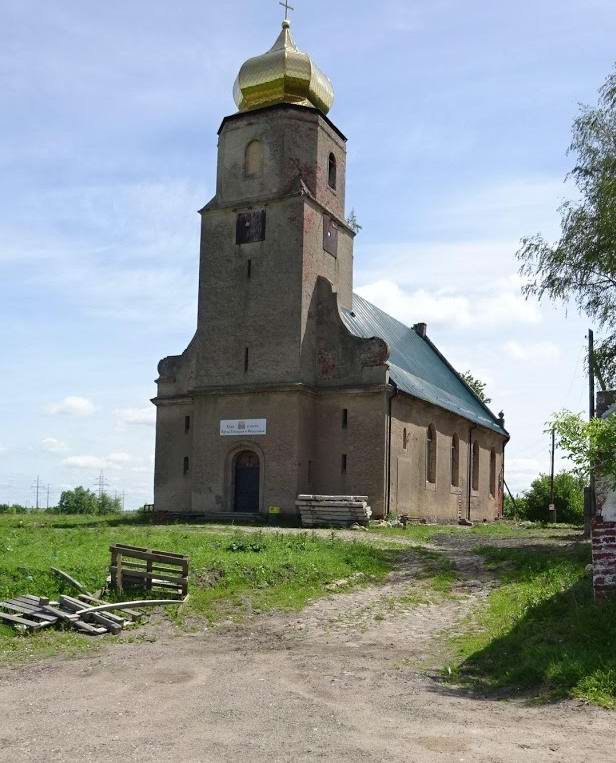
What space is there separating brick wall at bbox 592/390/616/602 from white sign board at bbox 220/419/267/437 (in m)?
21.4

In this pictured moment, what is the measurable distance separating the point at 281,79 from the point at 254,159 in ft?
11.5

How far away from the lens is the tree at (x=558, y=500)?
5106 centimetres

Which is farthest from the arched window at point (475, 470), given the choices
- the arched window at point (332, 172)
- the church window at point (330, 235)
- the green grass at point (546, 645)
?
the green grass at point (546, 645)

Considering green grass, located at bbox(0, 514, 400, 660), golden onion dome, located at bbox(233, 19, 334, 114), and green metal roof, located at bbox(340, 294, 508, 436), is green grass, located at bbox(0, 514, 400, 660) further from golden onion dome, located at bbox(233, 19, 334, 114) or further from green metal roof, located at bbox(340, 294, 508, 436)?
golden onion dome, located at bbox(233, 19, 334, 114)

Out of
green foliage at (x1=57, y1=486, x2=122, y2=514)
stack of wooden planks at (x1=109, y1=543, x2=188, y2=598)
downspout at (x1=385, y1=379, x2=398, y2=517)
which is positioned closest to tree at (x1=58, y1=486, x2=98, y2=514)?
green foliage at (x1=57, y1=486, x2=122, y2=514)

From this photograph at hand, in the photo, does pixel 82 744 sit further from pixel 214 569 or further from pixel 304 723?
pixel 214 569

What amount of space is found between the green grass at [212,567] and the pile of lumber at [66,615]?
25cm

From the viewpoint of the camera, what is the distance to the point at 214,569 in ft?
56.2

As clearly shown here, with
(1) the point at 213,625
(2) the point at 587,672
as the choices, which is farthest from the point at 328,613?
(2) the point at 587,672

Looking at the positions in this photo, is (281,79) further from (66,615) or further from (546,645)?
(546,645)

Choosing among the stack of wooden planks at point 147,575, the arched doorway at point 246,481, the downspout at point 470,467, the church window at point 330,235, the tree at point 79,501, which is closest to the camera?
the stack of wooden planks at point 147,575

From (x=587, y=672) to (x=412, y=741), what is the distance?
3039 mm

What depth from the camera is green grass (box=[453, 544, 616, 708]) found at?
9586 millimetres

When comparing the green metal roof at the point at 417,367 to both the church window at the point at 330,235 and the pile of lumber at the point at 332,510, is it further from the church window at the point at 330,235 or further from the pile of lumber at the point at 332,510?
the pile of lumber at the point at 332,510
